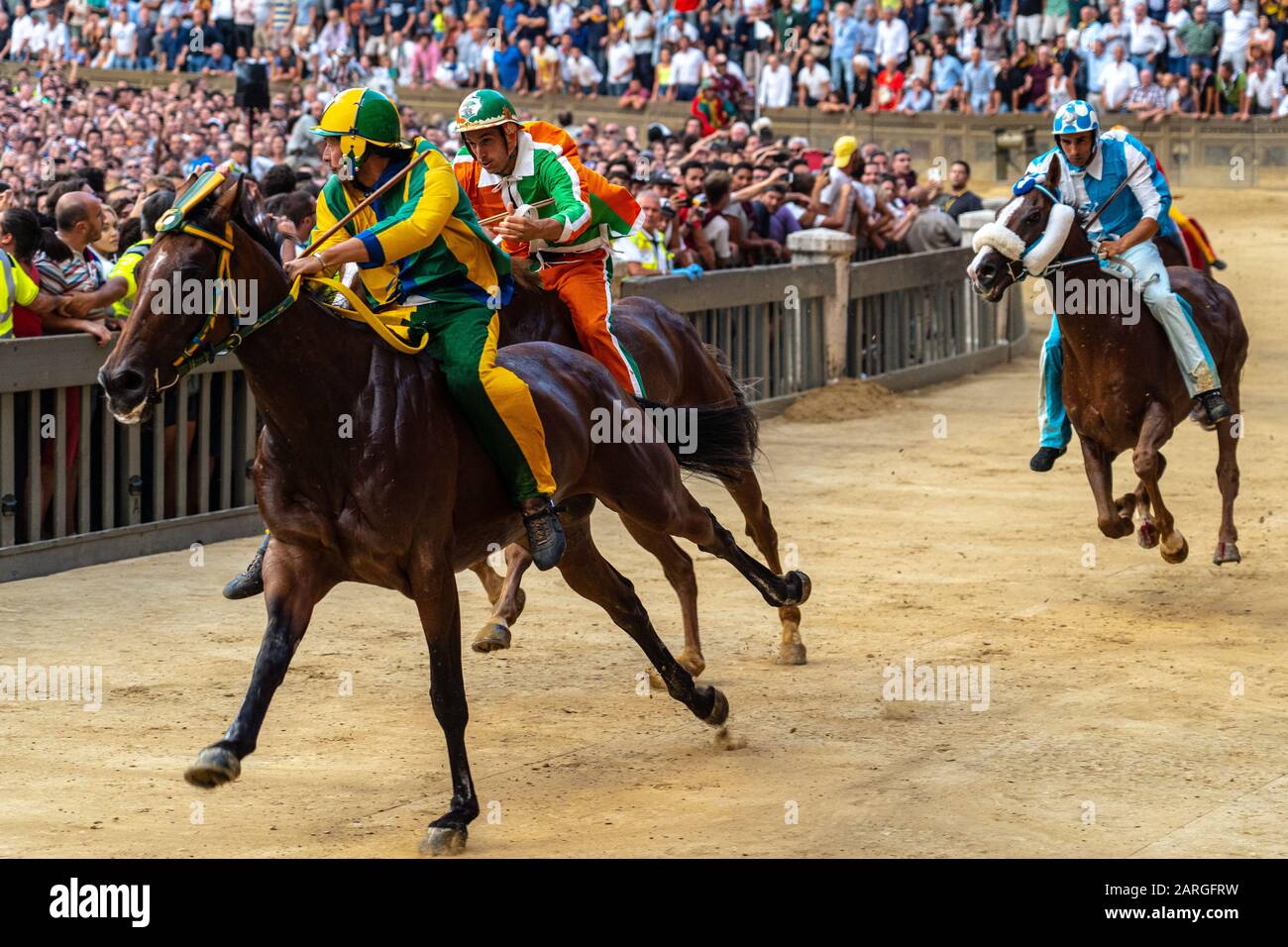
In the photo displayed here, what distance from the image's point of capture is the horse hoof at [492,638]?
29.4ft

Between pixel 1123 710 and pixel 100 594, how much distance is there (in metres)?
5.68

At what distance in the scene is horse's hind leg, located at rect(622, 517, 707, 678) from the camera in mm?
9047

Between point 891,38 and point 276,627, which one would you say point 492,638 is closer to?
point 276,627

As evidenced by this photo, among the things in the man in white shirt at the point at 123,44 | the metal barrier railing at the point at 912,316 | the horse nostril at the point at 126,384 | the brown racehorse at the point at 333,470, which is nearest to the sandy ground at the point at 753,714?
the brown racehorse at the point at 333,470

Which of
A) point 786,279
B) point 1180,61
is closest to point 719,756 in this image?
point 786,279

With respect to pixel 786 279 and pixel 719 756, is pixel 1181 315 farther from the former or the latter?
pixel 786 279

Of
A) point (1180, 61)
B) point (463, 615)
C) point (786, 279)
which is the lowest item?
point (463, 615)

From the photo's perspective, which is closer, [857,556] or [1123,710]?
[1123,710]

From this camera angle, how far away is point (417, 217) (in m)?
6.78

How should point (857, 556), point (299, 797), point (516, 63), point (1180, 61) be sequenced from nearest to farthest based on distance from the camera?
point (299, 797), point (857, 556), point (1180, 61), point (516, 63)

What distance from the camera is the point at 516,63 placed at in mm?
34156

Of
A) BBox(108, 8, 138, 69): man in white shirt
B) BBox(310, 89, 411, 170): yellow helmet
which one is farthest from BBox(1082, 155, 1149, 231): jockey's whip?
BBox(108, 8, 138, 69): man in white shirt

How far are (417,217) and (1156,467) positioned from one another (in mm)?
5541

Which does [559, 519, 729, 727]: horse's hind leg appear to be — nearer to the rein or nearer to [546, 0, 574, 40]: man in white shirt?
the rein
